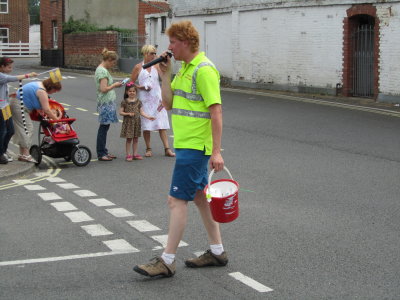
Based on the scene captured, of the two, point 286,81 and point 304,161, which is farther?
point 286,81

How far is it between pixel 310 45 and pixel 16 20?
47.6 meters

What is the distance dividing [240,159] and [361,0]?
12986 millimetres

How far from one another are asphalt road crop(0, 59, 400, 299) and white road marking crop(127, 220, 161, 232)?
0.03 ft

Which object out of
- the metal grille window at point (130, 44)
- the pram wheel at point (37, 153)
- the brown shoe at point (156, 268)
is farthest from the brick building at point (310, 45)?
the brown shoe at point (156, 268)

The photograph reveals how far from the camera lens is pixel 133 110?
1348 cm

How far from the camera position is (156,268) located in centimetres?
650

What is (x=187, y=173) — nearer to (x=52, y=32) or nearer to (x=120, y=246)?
(x=120, y=246)

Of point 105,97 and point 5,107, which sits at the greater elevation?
point 105,97

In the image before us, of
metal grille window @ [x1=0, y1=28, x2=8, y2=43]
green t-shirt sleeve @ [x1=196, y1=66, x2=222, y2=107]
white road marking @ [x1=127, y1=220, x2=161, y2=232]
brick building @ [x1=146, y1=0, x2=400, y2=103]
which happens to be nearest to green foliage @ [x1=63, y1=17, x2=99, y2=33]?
brick building @ [x1=146, y1=0, x2=400, y2=103]

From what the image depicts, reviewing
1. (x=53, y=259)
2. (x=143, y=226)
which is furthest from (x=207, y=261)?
(x=143, y=226)

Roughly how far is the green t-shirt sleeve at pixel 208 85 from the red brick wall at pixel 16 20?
65.6m

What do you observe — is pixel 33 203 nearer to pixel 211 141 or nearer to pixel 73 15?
pixel 211 141

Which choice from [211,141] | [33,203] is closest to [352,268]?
[211,141]

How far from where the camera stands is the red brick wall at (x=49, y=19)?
5212 centimetres
